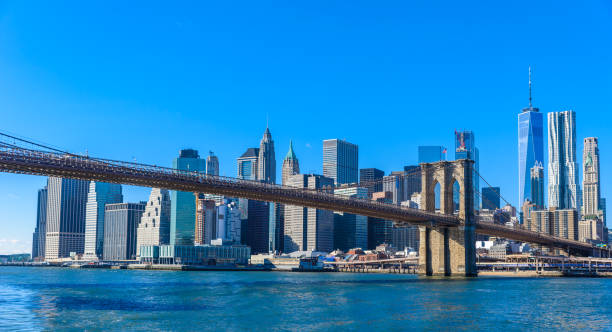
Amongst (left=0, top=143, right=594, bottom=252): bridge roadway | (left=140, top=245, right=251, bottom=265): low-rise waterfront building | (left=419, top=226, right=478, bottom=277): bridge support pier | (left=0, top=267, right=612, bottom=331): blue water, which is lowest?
(left=140, top=245, right=251, bottom=265): low-rise waterfront building

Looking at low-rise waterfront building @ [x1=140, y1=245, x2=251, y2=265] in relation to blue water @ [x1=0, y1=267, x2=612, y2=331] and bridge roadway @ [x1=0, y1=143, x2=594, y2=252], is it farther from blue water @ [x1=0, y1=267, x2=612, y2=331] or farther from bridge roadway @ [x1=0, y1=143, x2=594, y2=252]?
blue water @ [x1=0, y1=267, x2=612, y2=331]

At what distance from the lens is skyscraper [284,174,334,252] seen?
7475 inches

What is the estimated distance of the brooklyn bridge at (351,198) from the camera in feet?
137

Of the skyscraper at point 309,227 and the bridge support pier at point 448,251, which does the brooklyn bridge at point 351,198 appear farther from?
the skyscraper at point 309,227

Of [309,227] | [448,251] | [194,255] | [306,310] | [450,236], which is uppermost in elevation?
[309,227]

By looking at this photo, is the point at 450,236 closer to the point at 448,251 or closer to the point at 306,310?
the point at 448,251

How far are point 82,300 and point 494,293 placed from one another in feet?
92.6

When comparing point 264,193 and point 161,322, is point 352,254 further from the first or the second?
point 161,322

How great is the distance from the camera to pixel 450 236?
224 feet

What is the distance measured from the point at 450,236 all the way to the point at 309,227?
4903 inches

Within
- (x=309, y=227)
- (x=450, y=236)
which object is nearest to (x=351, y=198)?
(x=450, y=236)

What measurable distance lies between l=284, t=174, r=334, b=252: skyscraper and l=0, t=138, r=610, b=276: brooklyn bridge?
352 ft

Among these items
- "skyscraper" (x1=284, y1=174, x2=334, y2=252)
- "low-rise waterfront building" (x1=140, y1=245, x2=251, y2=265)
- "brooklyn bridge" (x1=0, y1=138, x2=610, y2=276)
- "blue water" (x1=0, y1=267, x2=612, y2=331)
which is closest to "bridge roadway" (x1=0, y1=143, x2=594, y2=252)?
"brooklyn bridge" (x1=0, y1=138, x2=610, y2=276)

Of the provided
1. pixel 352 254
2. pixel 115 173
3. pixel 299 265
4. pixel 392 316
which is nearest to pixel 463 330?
pixel 392 316
